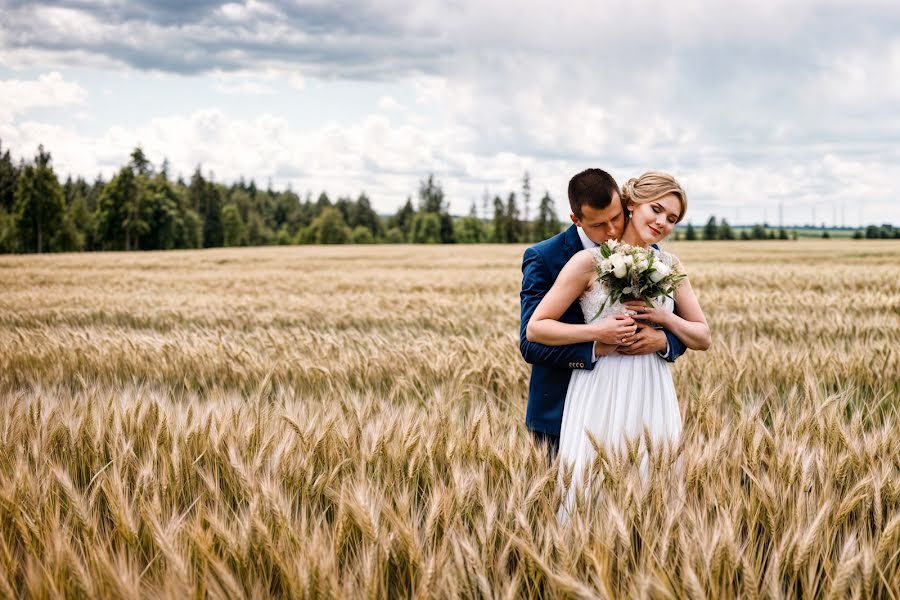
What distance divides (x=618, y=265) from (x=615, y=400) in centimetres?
57

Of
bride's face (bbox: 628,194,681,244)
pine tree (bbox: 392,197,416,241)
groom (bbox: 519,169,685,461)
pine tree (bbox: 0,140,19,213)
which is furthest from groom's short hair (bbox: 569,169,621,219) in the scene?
pine tree (bbox: 392,197,416,241)

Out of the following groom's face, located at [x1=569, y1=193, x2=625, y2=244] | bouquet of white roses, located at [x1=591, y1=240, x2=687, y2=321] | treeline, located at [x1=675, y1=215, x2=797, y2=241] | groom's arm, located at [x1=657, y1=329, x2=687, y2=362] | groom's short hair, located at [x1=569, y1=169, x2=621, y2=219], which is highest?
treeline, located at [x1=675, y1=215, x2=797, y2=241]

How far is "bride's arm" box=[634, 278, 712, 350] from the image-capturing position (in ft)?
7.94

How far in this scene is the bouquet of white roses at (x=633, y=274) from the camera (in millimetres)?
2178

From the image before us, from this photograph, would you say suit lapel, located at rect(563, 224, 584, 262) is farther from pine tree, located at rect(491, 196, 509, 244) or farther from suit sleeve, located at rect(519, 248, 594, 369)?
pine tree, located at rect(491, 196, 509, 244)

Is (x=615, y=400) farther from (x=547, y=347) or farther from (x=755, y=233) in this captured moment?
(x=755, y=233)

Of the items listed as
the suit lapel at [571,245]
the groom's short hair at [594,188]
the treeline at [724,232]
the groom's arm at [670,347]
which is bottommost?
the groom's arm at [670,347]

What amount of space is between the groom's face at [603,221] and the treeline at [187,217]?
6205cm

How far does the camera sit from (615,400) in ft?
8.11

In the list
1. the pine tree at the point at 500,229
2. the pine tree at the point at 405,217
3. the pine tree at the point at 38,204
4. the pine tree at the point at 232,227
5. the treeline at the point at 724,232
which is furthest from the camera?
the pine tree at the point at 405,217

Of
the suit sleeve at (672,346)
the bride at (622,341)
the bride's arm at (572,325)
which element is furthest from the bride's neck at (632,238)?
the suit sleeve at (672,346)

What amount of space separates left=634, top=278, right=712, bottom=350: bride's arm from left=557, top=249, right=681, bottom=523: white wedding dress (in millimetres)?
85

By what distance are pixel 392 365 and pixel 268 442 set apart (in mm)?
1964

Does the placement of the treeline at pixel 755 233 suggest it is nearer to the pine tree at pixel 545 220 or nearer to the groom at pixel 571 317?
the pine tree at pixel 545 220
